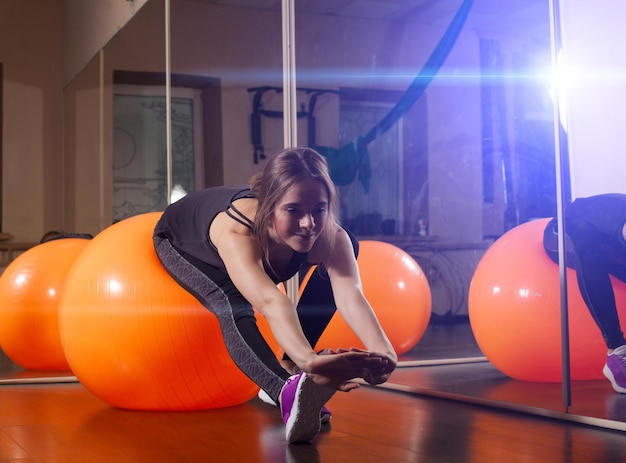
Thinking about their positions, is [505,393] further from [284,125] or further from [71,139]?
[71,139]

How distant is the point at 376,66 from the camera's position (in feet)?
10.0

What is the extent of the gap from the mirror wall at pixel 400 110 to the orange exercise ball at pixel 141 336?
864 mm

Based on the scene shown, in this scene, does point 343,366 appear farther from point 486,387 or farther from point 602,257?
point 486,387

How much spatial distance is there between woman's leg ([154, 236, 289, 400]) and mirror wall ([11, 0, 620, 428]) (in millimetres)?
874

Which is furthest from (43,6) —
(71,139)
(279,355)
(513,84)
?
(513,84)

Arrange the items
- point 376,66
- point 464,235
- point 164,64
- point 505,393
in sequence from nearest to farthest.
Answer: point 505,393 → point 464,235 → point 376,66 → point 164,64

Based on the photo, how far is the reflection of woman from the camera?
2.09m

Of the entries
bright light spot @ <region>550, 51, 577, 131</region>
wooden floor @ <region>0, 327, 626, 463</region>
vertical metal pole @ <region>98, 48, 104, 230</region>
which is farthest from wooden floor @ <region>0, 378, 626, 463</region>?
vertical metal pole @ <region>98, 48, 104, 230</region>

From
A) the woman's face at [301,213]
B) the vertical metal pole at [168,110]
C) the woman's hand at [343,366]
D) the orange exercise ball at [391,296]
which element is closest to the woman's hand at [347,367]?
the woman's hand at [343,366]

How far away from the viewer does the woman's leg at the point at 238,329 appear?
1879 mm

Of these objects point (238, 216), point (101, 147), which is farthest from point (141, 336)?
point (101, 147)

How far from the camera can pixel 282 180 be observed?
6.36 ft

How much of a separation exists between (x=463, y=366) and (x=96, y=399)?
4.07 feet

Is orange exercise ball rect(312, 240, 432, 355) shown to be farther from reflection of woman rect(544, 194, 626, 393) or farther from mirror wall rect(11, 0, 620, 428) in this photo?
reflection of woman rect(544, 194, 626, 393)
